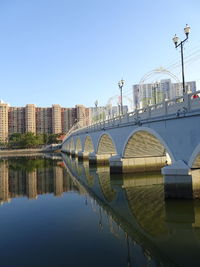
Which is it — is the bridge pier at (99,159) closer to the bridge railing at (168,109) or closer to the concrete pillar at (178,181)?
the bridge railing at (168,109)

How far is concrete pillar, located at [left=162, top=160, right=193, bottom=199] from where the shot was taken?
12303 millimetres

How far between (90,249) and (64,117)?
138 metres

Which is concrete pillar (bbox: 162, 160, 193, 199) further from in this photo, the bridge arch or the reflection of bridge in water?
the bridge arch

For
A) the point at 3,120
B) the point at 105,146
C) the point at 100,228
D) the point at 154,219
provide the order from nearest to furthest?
the point at 100,228 → the point at 154,219 → the point at 105,146 → the point at 3,120

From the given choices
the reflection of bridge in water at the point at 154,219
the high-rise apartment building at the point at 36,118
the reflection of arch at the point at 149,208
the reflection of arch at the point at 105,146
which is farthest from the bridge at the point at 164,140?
the high-rise apartment building at the point at 36,118

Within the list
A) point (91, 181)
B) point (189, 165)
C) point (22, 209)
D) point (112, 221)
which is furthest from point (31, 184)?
point (189, 165)

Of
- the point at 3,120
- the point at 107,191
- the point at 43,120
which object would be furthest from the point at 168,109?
the point at 43,120

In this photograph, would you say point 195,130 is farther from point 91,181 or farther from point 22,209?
point 91,181

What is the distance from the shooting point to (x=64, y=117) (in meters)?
144

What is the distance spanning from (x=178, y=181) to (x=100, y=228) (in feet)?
15.6

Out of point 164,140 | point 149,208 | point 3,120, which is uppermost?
point 3,120

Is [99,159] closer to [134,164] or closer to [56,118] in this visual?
[134,164]

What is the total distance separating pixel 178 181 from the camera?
12562 mm

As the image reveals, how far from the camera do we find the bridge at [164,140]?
12258 mm
